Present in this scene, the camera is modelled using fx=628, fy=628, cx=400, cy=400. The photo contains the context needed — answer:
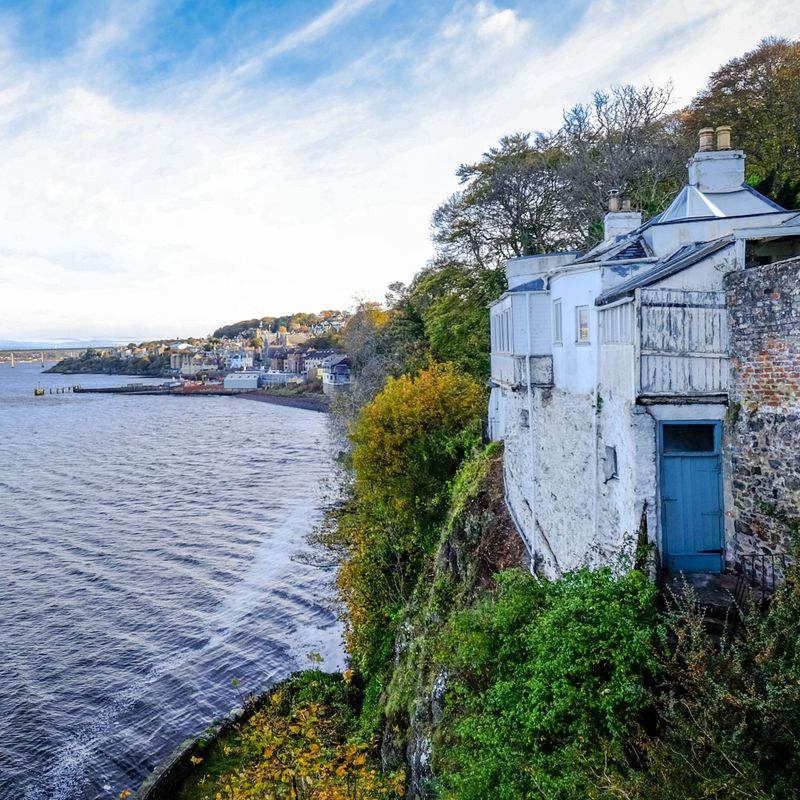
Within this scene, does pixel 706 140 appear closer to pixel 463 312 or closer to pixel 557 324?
pixel 557 324

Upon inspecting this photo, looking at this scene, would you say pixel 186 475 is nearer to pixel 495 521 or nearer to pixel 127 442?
pixel 127 442

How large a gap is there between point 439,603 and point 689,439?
959cm

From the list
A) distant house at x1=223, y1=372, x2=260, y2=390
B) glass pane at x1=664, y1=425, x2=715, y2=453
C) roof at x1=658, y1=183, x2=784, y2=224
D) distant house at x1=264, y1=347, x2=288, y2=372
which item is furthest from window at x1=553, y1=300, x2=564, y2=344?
distant house at x1=264, y1=347, x2=288, y2=372

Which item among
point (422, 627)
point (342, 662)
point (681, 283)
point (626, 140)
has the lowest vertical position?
point (342, 662)

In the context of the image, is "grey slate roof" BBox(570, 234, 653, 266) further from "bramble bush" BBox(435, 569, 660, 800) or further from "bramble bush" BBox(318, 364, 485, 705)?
"bramble bush" BBox(318, 364, 485, 705)

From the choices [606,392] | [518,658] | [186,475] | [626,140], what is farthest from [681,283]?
[186,475]

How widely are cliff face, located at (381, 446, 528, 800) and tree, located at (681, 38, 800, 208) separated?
16866mm

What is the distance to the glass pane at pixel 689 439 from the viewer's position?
9.22m

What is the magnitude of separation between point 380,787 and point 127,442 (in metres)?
64.8

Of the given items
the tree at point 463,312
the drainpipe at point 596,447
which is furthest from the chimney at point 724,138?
the tree at point 463,312

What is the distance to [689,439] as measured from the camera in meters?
9.25

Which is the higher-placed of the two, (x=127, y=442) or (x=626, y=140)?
(x=626, y=140)

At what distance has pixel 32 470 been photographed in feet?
181

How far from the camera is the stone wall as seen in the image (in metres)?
8.10
